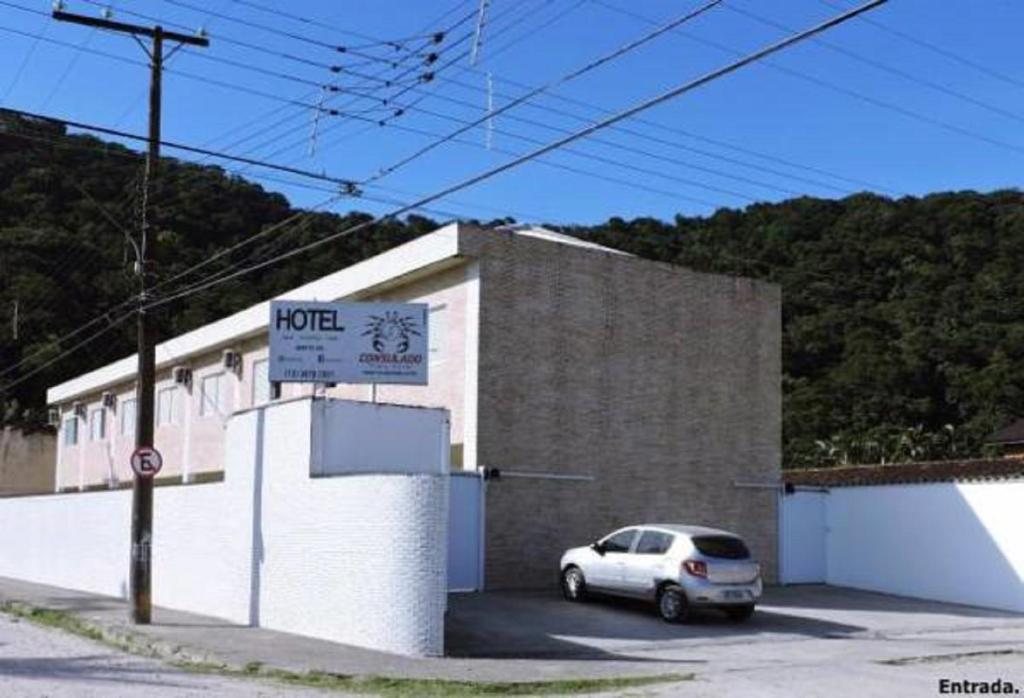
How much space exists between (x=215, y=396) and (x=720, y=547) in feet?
72.0

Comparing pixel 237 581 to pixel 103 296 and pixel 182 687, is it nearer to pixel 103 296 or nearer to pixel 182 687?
pixel 182 687

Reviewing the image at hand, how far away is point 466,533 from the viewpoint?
78.5ft

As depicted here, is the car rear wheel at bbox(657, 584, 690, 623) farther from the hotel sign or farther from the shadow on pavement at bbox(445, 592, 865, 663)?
the hotel sign

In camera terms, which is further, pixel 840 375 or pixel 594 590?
pixel 840 375

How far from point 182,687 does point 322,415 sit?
6496 millimetres

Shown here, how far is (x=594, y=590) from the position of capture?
72.8ft

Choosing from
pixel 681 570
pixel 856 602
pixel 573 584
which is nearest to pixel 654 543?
pixel 681 570

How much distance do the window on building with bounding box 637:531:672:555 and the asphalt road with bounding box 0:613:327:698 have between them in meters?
9.08

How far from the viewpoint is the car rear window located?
796 inches

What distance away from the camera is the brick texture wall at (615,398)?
2495 cm

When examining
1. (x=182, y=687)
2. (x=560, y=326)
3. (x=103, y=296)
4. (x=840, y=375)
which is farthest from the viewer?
(x=840, y=375)

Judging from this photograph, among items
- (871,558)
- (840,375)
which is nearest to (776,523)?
(871,558)

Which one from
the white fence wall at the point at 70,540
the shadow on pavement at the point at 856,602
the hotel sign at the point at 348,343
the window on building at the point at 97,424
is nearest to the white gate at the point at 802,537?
the shadow on pavement at the point at 856,602

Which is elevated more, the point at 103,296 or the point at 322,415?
the point at 103,296
